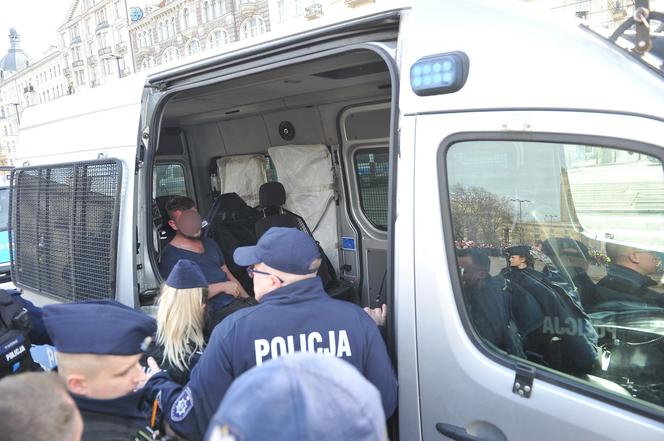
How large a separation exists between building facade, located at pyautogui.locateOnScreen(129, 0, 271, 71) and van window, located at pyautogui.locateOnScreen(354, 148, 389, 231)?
3676cm

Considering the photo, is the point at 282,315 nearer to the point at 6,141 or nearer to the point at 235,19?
the point at 235,19

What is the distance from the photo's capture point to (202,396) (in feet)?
5.55

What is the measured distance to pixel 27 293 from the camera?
369 cm

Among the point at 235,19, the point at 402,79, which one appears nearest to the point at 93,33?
the point at 235,19

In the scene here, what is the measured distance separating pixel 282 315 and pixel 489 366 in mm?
758

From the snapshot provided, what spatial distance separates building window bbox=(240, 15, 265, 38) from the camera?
132ft

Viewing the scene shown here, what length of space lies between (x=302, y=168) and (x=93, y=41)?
68.6 meters

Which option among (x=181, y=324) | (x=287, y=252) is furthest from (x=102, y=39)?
(x=287, y=252)

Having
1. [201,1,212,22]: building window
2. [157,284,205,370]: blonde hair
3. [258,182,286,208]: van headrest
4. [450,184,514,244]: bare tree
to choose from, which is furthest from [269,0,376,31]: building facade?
[450,184,514,244]: bare tree

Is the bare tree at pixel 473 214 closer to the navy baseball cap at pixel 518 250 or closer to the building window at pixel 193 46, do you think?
the navy baseball cap at pixel 518 250

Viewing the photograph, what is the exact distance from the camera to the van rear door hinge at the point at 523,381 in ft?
4.81

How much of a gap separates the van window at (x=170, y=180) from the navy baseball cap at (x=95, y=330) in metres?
3.91

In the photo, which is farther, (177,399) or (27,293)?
(27,293)

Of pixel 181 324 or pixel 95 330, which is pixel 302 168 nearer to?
pixel 181 324
